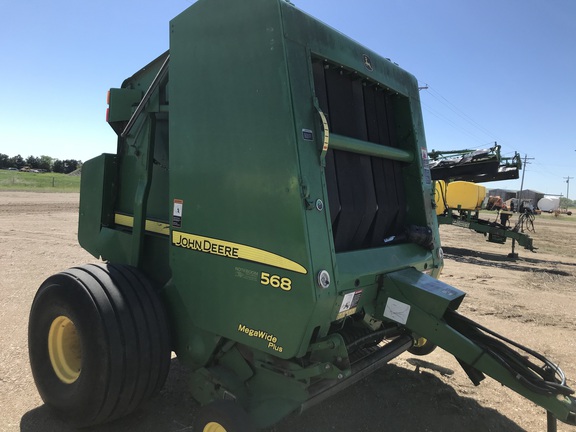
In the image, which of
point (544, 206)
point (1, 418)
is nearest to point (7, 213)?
point (1, 418)

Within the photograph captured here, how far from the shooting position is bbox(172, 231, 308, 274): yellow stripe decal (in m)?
2.21

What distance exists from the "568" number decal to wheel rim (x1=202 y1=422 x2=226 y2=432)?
0.85 m

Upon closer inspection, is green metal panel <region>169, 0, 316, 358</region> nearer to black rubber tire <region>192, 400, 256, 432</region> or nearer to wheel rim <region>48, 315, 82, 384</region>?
black rubber tire <region>192, 400, 256, 432</region>

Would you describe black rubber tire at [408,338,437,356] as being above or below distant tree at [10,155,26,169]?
below

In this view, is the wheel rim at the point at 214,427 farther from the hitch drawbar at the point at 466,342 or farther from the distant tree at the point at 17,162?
the distant tree at the point at 17,162

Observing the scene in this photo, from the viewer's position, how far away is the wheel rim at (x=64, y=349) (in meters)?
3.01

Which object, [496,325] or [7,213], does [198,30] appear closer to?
[496,325]

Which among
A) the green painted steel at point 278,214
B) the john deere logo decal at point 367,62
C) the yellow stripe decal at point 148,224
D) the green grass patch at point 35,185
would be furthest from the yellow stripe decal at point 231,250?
the green grass patch at point 35,185

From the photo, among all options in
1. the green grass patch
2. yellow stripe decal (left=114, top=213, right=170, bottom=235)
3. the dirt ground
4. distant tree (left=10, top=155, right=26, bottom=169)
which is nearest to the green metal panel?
yellow stripe decal (left=114, top=213, right=170, bottom=235)

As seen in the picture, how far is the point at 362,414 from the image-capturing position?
318 cm

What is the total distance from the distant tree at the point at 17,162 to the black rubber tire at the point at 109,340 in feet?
335

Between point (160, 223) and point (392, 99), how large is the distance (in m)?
2.21

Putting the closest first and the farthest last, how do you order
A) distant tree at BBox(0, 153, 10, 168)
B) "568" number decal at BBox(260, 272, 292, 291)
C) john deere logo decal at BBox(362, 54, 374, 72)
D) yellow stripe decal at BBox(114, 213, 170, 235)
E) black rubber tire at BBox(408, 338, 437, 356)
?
1. "568" number decal at BBox(260, 272, 292, 291)
2. john deere logo decal at BBox(362, 54, 374, 72)
3. yellow stripe decal at BBox(114, 213, 170, 235)
4. black rubber tire at BBox(408, 338, 437, 356)
5. distant tree at BBox(0, 153, 10, 168)

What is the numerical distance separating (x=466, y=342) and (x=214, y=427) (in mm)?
1553
